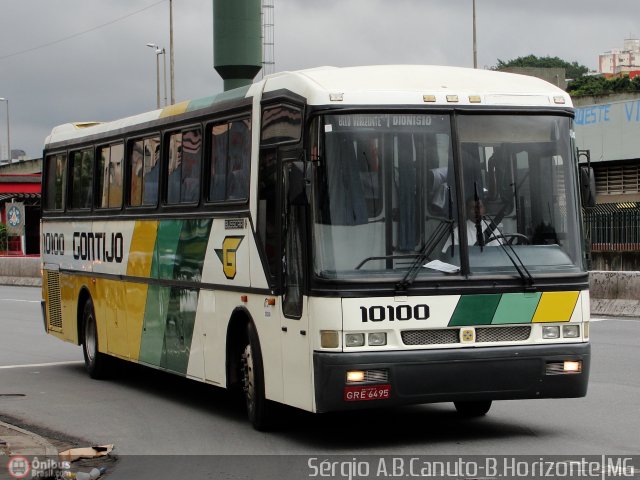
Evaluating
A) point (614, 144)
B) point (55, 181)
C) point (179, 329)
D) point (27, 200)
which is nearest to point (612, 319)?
point (55, 181)

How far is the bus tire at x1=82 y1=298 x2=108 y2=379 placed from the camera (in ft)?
53.7

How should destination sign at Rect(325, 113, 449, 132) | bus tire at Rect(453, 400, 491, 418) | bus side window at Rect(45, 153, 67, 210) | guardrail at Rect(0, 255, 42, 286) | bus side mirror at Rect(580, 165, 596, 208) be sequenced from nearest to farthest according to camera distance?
1. destination sign at Rect(325, 113, 449, 132)
2. bus side mirror at Rect(580, 165, 596, 208)
3. bus tire at Rect(453, 400, 491, 418)
4. bus side window at Rect(45, 153, 67, 210)
5. guardrail at Rect(0, 255, 42, 286)

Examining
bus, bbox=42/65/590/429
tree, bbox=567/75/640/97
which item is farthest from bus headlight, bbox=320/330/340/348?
tree, bbox=567/75/640/97

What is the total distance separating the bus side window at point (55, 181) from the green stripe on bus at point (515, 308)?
9.28 m

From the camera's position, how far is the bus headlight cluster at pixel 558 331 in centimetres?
1024

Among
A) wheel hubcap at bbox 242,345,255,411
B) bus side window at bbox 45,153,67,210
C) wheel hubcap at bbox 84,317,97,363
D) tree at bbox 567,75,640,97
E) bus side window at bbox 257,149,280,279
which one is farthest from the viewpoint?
tree at bbox 567,75,640,97

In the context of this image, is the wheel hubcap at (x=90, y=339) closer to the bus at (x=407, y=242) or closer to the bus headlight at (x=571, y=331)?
the bus at (x=407, y=242)

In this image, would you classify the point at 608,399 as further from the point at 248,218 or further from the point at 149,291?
the point at 149,291

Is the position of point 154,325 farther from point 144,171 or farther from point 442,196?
point 442,196

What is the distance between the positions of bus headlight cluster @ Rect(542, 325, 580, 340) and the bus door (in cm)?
184

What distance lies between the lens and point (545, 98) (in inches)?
417

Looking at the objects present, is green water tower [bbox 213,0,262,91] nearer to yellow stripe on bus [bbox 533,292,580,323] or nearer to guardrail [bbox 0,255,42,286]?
yellow stripe on bus [bbox 533,292,580,323]

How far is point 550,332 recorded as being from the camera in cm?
1025

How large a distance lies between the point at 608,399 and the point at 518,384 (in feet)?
9.73
